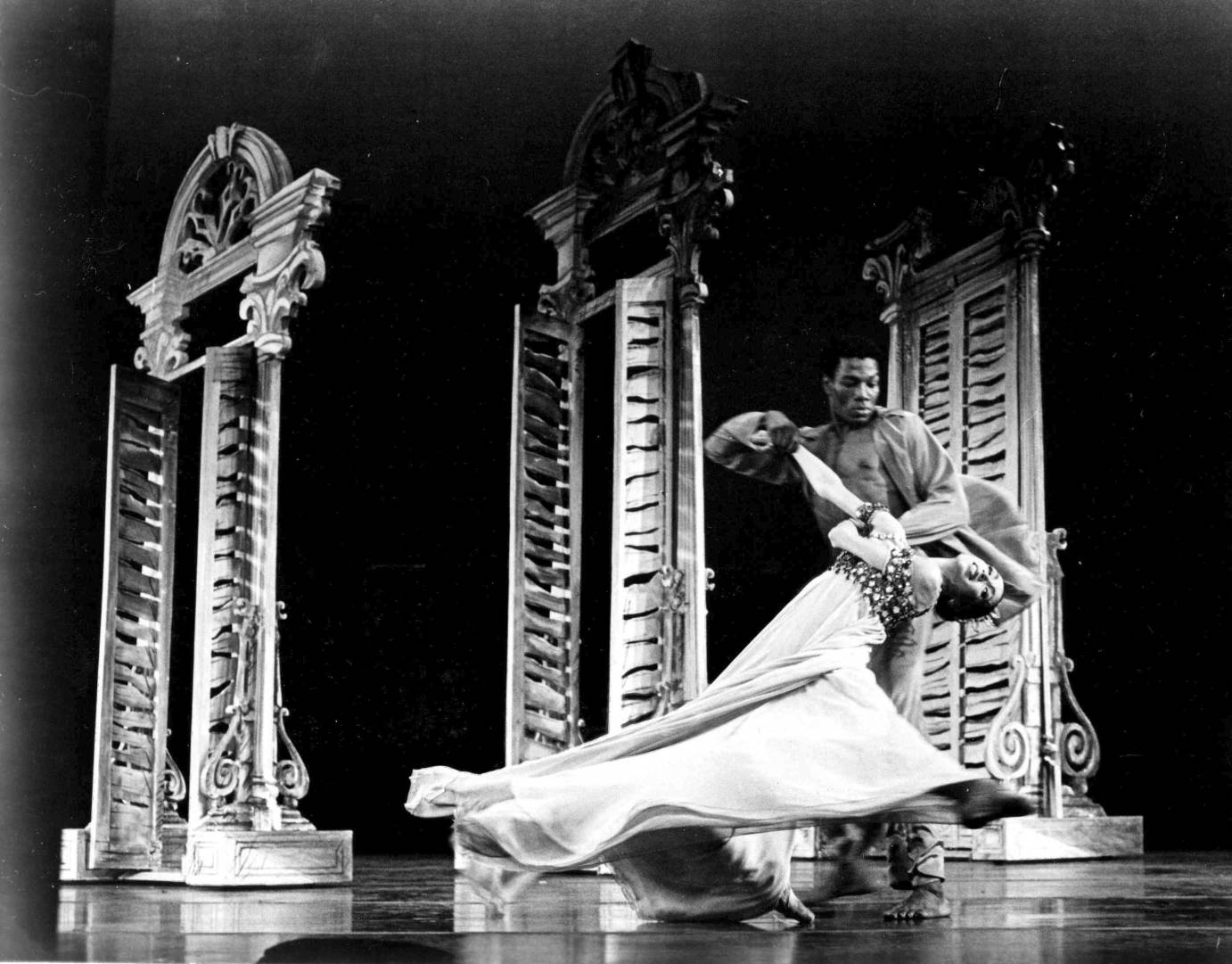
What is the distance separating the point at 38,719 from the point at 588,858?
1829mm

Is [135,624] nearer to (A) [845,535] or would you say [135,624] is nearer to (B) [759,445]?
(B) [759,445]

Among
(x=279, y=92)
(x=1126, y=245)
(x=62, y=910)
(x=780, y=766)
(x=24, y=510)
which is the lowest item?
(x=62, y=910)

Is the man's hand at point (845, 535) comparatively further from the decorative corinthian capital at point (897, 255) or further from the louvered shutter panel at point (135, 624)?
the louvered shutter panel at point (135, 624)

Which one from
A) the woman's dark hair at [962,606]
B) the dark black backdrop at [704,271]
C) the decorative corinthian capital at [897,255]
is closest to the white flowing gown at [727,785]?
the woman's dark hair at [962,606]

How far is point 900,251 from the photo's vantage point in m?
7.91

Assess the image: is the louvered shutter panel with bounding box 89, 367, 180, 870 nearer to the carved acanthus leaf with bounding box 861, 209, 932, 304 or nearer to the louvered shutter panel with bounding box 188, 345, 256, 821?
the louvered shutter panel with bounding box 188, 345, 256, 821

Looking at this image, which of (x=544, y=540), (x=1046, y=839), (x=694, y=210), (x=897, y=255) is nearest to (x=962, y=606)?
(x=694, y=210)

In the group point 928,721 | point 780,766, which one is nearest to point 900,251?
point 928,721

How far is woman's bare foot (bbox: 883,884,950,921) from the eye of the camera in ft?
16.5

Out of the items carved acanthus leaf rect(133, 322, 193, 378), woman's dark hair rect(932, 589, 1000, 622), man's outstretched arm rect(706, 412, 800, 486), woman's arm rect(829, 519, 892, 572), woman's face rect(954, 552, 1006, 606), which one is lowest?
woman's dark hair rect(932, 589, 1000, 622)

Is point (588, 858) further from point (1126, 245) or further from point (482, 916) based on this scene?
point (1126, 245)

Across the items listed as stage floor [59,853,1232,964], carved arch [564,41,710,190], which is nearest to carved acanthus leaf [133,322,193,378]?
carved arch [564,41,710,190]

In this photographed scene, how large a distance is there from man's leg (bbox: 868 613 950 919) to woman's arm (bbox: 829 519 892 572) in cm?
21

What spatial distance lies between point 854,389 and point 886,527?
49 centimetres
